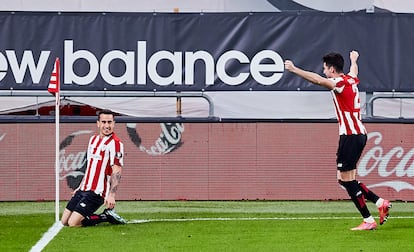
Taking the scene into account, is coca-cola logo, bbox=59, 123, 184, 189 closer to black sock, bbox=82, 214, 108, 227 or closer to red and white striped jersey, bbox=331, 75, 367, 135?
black sock, bbox=82, 214, 108, 227

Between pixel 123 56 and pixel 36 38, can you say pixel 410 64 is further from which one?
pixel 36 38

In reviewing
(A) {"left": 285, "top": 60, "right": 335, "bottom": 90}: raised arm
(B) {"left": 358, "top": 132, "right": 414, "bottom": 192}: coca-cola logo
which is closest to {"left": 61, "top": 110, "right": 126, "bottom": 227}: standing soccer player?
(A) {"left": 285, "top": 60, "right": 335, "bottom": 90}: raised arm

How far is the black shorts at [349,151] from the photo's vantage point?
12627 millimetres

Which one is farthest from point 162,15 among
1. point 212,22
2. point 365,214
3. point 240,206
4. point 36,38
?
point 365,214

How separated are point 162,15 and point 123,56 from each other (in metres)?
0.87

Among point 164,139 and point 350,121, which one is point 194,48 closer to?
point 164,139

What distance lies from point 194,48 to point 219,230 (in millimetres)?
5259

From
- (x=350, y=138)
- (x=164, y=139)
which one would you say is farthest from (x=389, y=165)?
(x=350, y=138)

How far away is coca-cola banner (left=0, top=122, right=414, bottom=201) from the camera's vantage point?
677 inches

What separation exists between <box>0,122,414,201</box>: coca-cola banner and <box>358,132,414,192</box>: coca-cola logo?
0.02m

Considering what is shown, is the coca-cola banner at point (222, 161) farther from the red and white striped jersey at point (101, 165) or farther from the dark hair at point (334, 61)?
the dark hair at point (334, 61)

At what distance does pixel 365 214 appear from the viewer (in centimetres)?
1258

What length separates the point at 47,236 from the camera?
1224 cm

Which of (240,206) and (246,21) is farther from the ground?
(246,21)
